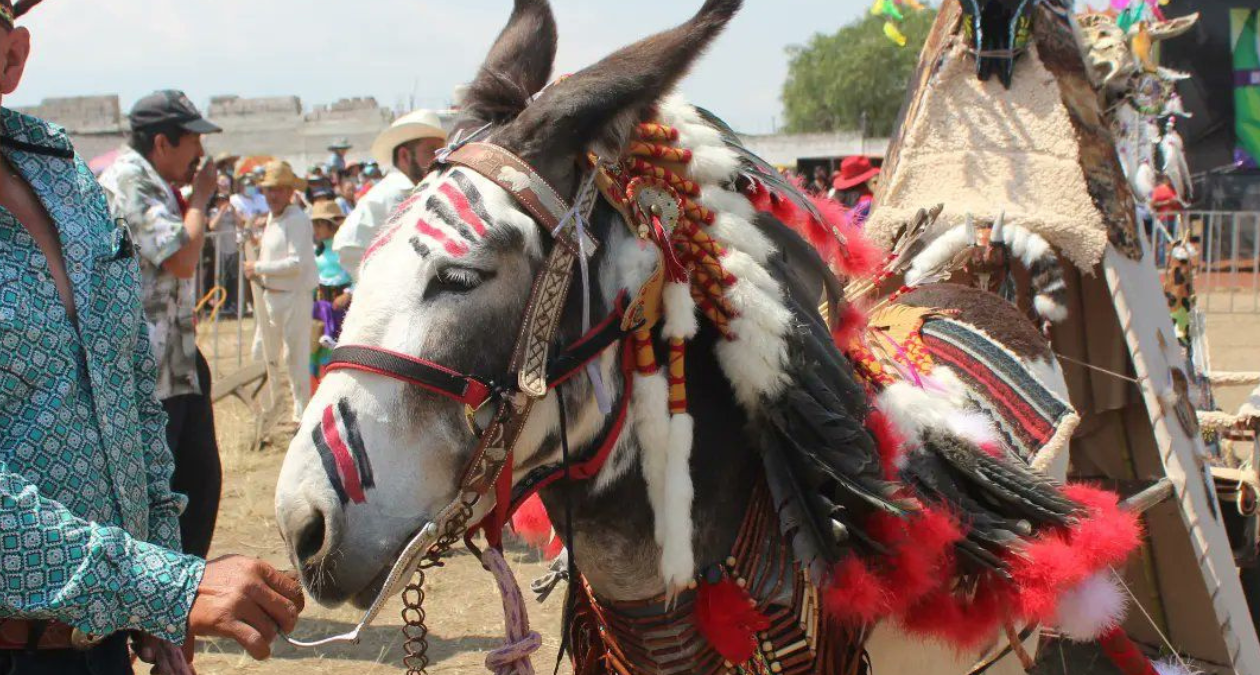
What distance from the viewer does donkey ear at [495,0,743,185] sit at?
182 cm

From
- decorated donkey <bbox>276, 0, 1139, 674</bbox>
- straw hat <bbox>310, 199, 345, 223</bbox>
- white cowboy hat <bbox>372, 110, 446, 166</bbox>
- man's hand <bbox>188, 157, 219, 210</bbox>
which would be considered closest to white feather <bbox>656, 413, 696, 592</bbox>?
decorated donkey <bbox>276, 0, 1139, 674</bbox>

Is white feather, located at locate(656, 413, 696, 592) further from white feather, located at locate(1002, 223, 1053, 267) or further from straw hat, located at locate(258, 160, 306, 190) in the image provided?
straw hat, located at locate(258, 160, 306, 190)

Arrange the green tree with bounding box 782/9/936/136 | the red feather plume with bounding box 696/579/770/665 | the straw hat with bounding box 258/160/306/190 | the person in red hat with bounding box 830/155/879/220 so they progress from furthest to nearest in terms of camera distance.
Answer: the green tree with bounding box 782/9/936/136, the person in red hat with bounding box 830/155/879/220, the straw hat with bounding box 258/160/306/190, the red feather plume with bounding box 696/579/770/665

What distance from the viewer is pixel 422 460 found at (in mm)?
1731

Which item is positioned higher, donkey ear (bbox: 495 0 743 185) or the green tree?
the green tree

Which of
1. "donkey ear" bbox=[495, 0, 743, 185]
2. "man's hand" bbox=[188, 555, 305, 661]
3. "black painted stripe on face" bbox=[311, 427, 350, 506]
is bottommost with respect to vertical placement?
"man's hand" bbox=[188, 555, 305, 661]

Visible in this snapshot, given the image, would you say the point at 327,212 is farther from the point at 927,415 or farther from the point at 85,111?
the point at 85,111

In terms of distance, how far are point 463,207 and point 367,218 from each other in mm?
4292

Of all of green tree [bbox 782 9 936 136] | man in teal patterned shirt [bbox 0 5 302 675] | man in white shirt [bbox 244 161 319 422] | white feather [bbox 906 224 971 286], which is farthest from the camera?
green tree [bbox 782 9 936 136]

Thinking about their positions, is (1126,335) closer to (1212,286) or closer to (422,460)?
(422,460)

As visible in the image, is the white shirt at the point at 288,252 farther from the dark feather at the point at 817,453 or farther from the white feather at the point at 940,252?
the dark feather at the point at 817,453

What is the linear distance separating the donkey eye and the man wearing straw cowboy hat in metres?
3.92

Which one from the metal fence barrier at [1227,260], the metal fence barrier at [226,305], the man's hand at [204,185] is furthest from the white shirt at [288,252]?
the metal fence barrier at [1227,260]

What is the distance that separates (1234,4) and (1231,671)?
52.7ft
